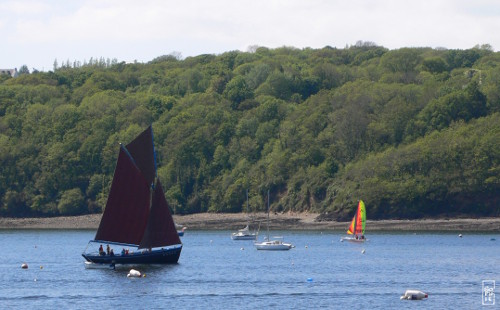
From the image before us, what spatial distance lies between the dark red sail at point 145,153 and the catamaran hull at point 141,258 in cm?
616

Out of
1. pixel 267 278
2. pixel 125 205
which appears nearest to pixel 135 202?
pixel 125 205

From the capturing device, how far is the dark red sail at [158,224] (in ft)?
285

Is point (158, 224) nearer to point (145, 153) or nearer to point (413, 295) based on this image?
point (145, 153)

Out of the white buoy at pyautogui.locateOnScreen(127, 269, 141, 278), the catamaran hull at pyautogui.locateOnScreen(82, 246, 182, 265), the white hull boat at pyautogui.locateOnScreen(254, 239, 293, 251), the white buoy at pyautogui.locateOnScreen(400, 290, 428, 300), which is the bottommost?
the white buoy at pyautogui.locateOnScreen(400, 290, 428, 300)

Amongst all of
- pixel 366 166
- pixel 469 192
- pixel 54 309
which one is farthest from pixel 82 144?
pixel 54 309

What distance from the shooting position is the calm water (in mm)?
69312

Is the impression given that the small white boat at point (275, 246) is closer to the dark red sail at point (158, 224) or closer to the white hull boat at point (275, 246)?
the white hull boat at point (275, 246)

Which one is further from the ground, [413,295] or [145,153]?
[145,153]

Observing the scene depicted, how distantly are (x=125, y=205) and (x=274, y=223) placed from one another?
275 ft

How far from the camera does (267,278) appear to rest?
84.2 meters

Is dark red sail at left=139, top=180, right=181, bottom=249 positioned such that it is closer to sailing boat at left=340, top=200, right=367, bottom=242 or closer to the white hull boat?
the white hull boat

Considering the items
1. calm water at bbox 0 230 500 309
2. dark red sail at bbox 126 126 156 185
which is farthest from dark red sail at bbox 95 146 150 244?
calm water at bbox 0 230 500 309

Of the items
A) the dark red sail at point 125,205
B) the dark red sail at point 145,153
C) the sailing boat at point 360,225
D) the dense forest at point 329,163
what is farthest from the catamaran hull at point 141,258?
the dense forest at point 329,163

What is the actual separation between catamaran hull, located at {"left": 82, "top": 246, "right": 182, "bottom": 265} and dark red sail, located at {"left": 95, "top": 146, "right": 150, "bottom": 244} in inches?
77.1
